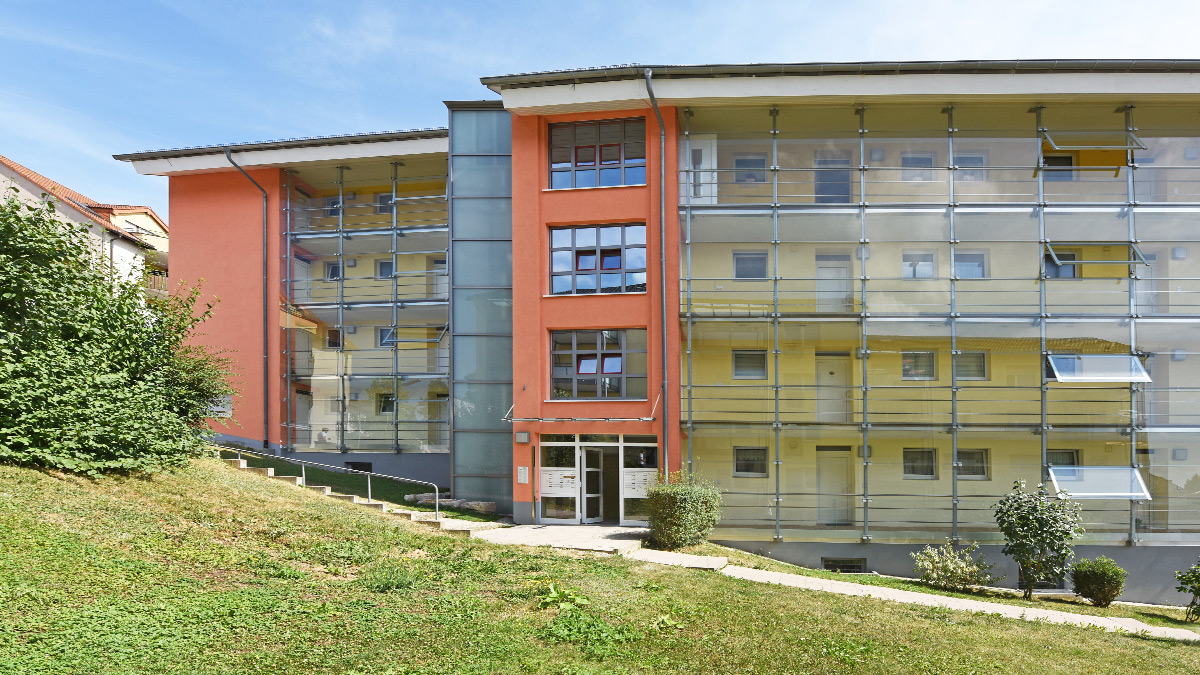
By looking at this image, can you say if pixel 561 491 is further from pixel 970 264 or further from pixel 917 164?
pixel 917 164

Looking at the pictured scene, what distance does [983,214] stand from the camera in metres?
15.9

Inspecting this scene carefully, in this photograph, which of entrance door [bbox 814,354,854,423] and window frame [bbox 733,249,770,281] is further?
window frame [bbox 733,249,770,281]

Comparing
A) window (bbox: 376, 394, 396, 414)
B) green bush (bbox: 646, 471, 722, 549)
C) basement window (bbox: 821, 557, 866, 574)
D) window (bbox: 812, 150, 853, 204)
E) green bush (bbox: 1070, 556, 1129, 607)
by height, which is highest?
window (bbox: 812, 150, 853, 204)

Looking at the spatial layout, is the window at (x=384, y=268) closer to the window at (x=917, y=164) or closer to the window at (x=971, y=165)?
the window at (x=917, y=164)

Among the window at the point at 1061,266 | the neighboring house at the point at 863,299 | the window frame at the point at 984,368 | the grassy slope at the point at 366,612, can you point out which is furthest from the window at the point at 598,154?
the window at the point at 1061,266

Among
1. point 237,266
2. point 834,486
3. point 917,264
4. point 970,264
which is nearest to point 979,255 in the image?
point 970,264

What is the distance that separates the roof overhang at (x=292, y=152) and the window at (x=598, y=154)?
15.3ft

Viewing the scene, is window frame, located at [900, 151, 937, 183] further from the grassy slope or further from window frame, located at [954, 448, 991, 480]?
the grassy slope

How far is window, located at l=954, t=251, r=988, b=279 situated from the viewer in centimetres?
1659

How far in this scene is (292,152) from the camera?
20938 millimetres

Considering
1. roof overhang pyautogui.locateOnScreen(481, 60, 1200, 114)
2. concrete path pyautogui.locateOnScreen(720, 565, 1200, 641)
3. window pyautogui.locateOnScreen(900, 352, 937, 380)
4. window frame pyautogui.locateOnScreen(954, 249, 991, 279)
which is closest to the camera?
concrete path pyautogui.locateOnScreen(720, 565, 1200, 641)

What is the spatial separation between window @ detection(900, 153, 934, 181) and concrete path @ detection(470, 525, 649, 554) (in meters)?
10.4

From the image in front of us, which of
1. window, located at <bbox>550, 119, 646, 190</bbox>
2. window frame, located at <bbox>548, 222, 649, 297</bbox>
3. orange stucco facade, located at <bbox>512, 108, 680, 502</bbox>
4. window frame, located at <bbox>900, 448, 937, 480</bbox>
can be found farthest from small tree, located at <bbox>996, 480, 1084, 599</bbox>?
window, located at <bbox>550, 119, 646, 190</bbox>

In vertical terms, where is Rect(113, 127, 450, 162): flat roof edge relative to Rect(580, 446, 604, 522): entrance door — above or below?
above
